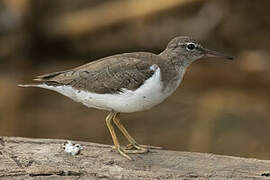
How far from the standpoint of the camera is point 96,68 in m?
5.96

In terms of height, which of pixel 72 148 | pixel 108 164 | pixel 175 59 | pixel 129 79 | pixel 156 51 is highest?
pixel 156 51

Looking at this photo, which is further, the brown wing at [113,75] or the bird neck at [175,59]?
the bird neck at [175,59]

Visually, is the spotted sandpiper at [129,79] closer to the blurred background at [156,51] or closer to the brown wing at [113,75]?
the brown wing at [113,75]

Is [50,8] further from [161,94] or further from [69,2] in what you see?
[161,94]

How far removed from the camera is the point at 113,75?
585 cm

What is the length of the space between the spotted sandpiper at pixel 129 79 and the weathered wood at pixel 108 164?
0.27 metres

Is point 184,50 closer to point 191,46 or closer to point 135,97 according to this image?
point 191,46

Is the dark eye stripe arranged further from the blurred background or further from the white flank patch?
the blurred background

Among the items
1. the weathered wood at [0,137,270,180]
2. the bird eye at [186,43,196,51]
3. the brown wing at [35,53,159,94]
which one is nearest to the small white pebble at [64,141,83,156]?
the weathered wood at [0,137,270,180]

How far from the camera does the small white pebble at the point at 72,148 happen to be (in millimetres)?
6087

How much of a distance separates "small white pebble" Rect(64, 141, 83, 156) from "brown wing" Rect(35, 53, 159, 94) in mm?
729

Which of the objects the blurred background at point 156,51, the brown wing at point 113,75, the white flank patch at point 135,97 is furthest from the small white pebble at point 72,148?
the blurred background at point 156,51

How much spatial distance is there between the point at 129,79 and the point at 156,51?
7736 mm

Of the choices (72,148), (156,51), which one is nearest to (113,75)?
(72,148)
